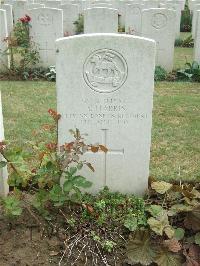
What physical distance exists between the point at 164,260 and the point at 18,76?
635 cm

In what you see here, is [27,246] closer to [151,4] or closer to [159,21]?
[159,21]

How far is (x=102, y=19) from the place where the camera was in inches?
372

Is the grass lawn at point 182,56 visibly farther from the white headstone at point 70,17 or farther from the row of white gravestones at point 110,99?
the row of white gravestones at point 110,99

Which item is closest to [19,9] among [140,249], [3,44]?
[3,44]

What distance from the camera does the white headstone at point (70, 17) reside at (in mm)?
13445

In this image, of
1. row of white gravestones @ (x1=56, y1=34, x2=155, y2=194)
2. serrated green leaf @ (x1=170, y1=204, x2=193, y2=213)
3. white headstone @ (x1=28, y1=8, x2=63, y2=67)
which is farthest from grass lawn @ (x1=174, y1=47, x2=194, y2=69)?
serrated green leaf @ (x1=170, y1=204, x2=193, y2=213)

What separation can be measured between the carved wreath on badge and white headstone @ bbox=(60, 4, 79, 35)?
402 inches

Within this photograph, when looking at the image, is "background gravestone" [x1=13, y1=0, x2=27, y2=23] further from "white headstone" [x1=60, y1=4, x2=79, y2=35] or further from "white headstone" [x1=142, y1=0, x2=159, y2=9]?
"white headstone" [x1=142, y1=0, x2=159, y2=9]

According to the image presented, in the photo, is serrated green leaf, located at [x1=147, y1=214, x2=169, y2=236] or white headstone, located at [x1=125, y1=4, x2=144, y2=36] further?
white headstone, located at [x1=125, y1=4, x2=144, y2=36]

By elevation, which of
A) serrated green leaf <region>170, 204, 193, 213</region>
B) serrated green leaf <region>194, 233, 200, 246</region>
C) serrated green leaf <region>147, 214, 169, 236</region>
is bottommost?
serrated green leaf <region>194, 233, 200, 246</region>

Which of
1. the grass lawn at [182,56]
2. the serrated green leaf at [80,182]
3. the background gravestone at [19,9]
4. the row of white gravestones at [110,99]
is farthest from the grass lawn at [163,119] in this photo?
the background gravestone at [19,9]

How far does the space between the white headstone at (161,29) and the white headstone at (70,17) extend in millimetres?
4759

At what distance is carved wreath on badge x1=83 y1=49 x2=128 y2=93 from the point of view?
349 centimetres

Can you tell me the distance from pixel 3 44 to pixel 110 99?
18.8ft
